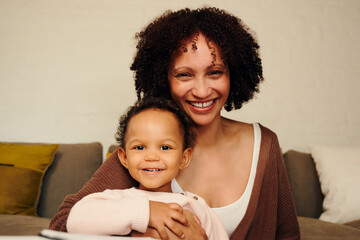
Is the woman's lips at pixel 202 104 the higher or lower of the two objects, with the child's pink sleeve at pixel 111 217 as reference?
higher

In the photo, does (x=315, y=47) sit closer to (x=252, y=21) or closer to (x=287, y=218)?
(x=252, y=21)

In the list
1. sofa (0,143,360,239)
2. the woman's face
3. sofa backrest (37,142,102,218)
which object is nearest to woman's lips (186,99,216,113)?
the woman's face

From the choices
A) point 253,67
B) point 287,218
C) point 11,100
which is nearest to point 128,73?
point 11,100

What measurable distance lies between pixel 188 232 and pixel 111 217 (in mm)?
222

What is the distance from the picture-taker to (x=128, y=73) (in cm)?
269

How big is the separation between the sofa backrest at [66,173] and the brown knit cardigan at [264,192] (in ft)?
3.36

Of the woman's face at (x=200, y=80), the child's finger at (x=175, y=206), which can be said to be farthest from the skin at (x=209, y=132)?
the child's finger at (x=175, y=206)

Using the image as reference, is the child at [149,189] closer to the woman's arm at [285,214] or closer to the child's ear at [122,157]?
the child's ear at [122,157]

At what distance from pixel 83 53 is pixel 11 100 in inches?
27.2

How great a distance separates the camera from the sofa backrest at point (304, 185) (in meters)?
2.28

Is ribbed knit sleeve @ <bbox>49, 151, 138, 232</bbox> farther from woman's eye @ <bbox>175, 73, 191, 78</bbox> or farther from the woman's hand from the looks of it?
woman's eye @ <bbox>175, 73, 191, 78</bbox>

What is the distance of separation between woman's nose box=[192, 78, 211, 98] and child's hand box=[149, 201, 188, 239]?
50 cm

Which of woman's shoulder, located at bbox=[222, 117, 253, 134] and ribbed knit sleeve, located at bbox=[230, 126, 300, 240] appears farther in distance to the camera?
woman's shoulder, located at bbox=[222, 117, 253, 134]

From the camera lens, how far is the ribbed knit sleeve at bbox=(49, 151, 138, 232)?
1.12m
